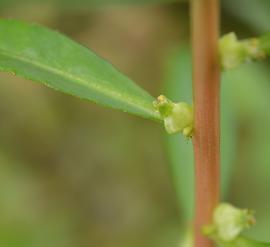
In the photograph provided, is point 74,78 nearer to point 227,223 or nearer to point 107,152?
point 227,223

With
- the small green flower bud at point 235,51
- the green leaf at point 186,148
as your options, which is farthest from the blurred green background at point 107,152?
the small green flower bud at point 235,51

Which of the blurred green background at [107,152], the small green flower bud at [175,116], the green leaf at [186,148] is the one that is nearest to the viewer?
the small green flower bud at [175,116]

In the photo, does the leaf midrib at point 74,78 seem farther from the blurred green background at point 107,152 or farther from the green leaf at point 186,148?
the blurred green background at point 107,152

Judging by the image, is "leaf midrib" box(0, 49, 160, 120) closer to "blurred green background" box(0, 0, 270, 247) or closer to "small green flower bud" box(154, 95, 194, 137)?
"small green flower bud" box(154, 95, 194, 137)

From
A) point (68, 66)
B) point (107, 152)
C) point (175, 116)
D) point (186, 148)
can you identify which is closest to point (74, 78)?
point (68, 66)

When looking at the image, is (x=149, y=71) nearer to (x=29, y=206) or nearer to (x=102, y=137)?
(x=102, y=137)

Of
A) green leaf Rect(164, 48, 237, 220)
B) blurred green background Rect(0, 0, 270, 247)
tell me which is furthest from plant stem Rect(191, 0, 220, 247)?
blurred green background Rect(0, 0, 270, 247)

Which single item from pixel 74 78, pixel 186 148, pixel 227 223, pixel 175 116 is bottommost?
pixel 227 223
